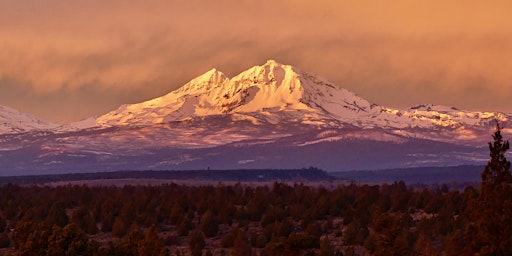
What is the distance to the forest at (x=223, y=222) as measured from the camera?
74.7 metres

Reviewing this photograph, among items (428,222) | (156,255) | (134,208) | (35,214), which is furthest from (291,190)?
(156,255)


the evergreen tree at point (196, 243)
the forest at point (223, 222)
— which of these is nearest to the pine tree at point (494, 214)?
the forest at point (223, 222)

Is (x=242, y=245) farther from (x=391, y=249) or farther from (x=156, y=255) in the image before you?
(x=391, y=249)

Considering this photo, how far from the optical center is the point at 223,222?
372 ft

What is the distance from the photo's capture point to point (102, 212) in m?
121

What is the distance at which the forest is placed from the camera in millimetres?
74688

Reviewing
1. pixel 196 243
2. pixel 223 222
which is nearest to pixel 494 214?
pixel 196 243

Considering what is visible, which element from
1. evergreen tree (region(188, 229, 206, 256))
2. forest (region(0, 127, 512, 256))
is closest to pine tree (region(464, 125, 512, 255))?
forest (region(0, 127, 512, 256))

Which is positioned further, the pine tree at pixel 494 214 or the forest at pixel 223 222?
the forest at pixel 223 222

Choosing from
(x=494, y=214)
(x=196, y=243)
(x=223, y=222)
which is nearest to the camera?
(x=494, y=214)

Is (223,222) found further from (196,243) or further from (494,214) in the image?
(494,214)

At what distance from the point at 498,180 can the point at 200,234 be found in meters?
A: 47.3

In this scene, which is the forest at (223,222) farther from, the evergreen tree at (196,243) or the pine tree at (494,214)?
the pine tree at (494,214)

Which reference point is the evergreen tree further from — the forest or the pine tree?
the pine tree
